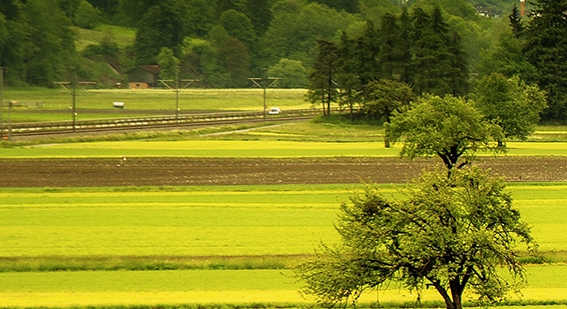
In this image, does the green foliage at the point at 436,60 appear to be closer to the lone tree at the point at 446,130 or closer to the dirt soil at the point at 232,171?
the dirt soil at the point at 232,171

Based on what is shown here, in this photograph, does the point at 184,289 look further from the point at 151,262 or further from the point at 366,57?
the point at 366,57

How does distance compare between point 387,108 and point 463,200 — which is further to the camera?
point 387,108

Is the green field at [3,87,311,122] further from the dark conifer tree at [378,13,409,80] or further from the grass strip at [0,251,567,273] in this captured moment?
the grass strip at [0,251,567,273]

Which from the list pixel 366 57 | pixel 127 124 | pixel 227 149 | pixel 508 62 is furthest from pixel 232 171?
pixel 508 62

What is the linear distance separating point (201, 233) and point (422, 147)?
14.4 meters

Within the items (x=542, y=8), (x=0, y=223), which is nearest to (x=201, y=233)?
(x=0, y=223)

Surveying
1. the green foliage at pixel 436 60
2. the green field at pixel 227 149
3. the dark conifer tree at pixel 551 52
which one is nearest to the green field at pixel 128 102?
the green foliage at pixel 436 60

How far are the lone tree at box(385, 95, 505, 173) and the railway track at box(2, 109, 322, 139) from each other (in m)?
45.1

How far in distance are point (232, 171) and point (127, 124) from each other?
47.9 metres

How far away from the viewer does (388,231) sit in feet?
104

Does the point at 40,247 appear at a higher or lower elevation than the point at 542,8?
lower

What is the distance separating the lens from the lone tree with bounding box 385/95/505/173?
57812 millimetres

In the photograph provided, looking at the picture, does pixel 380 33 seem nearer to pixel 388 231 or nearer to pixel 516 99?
pixel 516 99

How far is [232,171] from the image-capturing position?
73.5 metres
